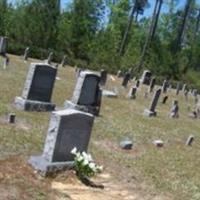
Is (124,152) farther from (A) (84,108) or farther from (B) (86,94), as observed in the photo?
(B) (86,94)

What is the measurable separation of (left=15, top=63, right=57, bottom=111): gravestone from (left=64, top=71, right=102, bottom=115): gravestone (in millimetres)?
887

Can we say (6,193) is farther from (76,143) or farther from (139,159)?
(139,159)

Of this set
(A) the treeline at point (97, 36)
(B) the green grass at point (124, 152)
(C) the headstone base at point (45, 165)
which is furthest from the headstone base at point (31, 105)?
(A) the treeline at point (97, 36)

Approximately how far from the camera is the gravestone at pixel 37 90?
18406 mm

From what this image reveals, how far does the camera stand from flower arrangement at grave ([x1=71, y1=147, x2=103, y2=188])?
11648 millimetres

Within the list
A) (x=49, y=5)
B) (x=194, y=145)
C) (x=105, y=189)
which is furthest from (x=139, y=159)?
(x=49, y=5)

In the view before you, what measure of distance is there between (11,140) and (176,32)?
204ft

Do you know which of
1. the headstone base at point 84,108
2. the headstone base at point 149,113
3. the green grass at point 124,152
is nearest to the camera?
the green grass at point 124,152

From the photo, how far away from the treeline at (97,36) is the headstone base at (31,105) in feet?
89.6

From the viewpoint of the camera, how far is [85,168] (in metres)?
11.7

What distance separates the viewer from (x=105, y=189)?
11.6 metres

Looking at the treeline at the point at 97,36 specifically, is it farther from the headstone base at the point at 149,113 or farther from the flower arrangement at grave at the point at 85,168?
the flower arrangement at grave at the point at 85,168

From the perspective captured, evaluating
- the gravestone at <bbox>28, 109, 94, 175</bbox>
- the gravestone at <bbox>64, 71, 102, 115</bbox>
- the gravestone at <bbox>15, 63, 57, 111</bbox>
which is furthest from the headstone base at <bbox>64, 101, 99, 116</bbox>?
the gravestone at <bbox>28, 109, 94, 175</bbox>

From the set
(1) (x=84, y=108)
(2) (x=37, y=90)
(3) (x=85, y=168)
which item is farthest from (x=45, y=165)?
(1) (x=84, y=108)
